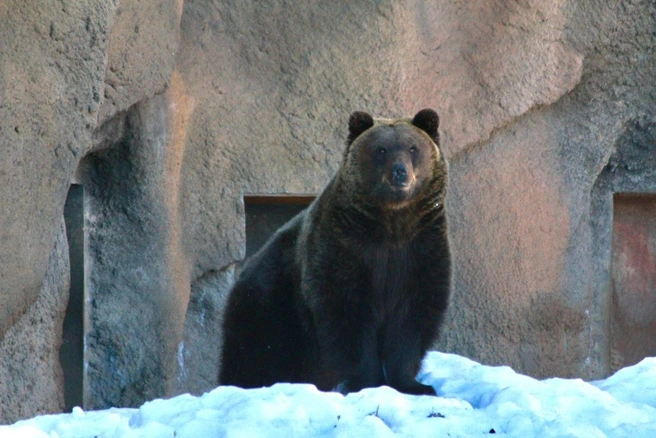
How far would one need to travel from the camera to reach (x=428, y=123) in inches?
240

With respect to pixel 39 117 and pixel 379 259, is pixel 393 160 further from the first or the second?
pixel 39 117

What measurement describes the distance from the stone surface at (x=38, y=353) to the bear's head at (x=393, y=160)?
1.60 metres

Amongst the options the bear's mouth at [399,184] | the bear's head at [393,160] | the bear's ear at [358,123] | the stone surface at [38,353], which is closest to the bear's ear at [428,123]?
the bear's head at [393,160]

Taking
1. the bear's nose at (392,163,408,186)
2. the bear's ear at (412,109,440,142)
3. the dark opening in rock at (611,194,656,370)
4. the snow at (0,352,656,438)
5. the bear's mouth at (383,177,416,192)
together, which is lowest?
the snow at (0,352,656,438)

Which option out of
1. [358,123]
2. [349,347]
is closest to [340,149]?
[358,123]

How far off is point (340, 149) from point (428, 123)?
172 cm

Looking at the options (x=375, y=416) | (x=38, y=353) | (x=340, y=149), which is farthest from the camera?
(x=340, y=149)

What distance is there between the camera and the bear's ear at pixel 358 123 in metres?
6.07

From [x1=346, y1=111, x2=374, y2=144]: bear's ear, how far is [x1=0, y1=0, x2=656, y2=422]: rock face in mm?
1488

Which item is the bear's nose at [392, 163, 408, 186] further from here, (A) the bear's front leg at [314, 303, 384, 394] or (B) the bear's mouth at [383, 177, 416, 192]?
(A) the bear's front leg at [314, 303, 384, 394]

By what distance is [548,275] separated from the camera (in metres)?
8.23

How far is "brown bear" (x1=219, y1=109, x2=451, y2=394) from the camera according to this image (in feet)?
18.7

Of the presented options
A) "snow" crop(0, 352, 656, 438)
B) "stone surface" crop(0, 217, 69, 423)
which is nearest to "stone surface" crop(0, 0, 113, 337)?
"stone surface" crop(0, 217, 69, 423)

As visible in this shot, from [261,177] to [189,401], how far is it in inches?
151
